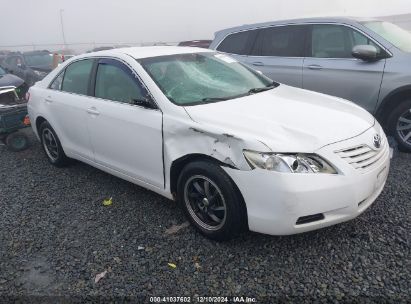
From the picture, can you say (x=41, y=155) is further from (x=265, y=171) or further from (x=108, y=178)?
(x=265, y=171)

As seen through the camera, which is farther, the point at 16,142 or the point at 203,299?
the point at 16,142

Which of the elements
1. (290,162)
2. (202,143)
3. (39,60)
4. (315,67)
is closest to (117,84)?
(202,143)

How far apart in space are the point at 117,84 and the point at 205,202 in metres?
1.58

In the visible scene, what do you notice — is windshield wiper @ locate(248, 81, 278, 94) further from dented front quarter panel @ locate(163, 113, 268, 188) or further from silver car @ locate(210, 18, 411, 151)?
silver car @ locate(210, 18, 411, 151)

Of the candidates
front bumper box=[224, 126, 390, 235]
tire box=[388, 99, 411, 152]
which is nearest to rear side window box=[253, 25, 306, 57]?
tire box=[388, 99, 411, 152]

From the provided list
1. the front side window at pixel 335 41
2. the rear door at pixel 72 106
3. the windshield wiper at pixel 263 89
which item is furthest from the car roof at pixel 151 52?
the front side window at pixel 335 41

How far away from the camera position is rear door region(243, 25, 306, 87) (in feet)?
18.0

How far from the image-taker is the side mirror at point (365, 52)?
464 cm

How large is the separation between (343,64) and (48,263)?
4.35 metres

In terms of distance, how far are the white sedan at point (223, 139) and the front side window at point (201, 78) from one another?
1 cm

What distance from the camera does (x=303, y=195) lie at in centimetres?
250

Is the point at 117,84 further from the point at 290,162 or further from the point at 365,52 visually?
the point at 365,52

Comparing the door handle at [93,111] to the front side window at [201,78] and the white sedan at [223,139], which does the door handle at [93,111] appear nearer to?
the white sedan at [223,139]

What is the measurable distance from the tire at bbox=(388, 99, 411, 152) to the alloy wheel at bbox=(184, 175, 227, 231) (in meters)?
3.07
